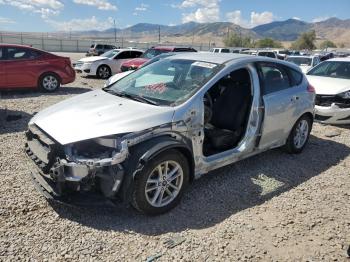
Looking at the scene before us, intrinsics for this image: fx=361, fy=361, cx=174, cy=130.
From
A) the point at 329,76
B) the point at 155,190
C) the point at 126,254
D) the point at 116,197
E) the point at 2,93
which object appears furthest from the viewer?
the point at 2,93

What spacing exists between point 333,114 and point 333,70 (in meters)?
2.30

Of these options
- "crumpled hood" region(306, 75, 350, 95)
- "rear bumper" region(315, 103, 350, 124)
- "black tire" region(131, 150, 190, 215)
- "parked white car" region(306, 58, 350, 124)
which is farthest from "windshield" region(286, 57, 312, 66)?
"black tire" region(131, 150, 190, 215)

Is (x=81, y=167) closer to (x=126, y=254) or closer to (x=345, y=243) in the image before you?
(x=126, y=254)

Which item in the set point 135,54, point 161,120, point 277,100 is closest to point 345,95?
point 277,100

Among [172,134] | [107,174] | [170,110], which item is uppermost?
[170,110]

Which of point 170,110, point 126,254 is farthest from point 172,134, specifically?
point 126,254

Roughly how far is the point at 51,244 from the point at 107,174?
81cm

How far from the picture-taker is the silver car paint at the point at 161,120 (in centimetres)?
356

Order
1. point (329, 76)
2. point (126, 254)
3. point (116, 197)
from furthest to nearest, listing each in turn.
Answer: point (329, 76) → point (116, 197) → point (126, 254)

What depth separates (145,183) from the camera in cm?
358

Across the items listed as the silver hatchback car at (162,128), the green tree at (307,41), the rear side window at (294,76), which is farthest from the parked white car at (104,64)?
the green tree at (307,41)

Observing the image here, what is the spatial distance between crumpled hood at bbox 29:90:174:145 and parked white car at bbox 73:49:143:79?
40.7ft

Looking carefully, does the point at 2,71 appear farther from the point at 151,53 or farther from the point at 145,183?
the point at 145,183

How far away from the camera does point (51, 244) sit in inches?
132
